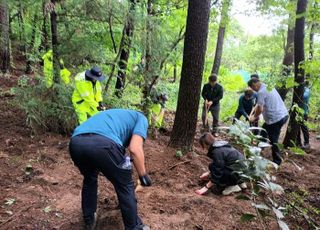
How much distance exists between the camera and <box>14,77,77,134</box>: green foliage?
24.5ft

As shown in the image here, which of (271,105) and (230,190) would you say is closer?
(230,190)

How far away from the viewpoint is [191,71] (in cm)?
659

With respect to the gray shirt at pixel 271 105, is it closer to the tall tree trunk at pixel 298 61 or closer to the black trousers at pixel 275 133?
the black trousers at pixel 275 133

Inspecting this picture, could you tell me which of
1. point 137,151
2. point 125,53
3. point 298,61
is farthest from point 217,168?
point 125,53

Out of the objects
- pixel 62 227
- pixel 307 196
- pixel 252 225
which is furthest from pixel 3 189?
pixel 307 196

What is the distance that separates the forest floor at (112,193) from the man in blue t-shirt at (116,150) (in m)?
0.68

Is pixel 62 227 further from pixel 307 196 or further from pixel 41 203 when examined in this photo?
pixel 307 196

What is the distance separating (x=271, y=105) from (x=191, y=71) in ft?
5.64

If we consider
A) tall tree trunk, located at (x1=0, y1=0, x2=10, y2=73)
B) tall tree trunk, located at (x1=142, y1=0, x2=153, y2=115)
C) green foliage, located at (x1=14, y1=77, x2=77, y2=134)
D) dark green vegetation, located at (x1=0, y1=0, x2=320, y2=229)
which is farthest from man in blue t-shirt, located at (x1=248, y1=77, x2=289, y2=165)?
tall tree trunk, located at (x1=0, y1=0, x2=10, y2=73)

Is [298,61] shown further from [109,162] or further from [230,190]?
[109,162]

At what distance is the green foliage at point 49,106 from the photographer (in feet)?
24.5

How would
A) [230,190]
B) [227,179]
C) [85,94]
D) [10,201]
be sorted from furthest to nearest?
[85,94] < [230,190] < [227,179] < [10,201]

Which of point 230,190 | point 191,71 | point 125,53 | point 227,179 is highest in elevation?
point 125,53

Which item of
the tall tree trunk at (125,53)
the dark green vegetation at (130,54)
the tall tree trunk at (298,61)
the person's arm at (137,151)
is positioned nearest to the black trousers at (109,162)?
the person's arm at (137,151)
